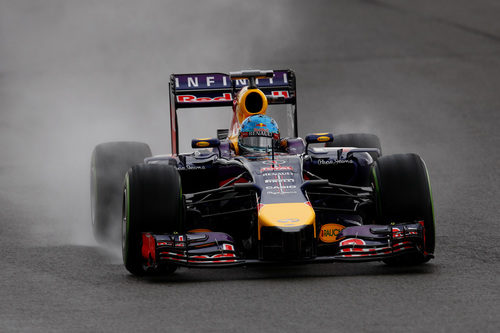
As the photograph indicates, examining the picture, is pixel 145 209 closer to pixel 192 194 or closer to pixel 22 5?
pixel 192 194

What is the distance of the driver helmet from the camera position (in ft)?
37.7

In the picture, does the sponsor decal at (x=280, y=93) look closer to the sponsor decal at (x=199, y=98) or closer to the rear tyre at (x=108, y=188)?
the sponsor decal at (x=199, y=98)

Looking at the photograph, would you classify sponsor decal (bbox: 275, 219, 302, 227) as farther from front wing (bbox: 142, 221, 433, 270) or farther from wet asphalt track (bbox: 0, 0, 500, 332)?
wet asphalt track (bbox: 0, 0, 500, 332)

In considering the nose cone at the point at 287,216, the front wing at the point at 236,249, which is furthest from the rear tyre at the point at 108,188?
the nose cone at the point at 287,216

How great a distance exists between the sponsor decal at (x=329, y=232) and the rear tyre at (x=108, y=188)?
286 cm

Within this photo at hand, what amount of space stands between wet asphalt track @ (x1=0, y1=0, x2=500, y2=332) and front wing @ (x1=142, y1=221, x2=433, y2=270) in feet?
0.59

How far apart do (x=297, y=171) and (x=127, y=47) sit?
17.8 meters

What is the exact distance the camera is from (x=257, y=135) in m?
11.5

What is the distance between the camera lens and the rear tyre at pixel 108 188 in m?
12.3

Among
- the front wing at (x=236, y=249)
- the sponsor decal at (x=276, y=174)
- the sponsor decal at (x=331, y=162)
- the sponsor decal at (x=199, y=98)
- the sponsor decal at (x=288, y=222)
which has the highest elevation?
the sponsor decal at (x=199, y=98)

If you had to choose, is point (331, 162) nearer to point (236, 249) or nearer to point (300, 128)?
point (236, 249)

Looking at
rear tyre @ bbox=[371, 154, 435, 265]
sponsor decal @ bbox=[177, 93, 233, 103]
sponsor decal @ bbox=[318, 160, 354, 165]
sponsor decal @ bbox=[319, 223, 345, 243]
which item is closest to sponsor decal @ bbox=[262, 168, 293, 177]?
sponsor decal @ bbox=[319, 223, 345, 243]

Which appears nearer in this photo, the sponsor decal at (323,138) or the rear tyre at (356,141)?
the sponsor decal at (323,138)

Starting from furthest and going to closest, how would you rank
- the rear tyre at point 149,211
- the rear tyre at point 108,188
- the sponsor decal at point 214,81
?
the sponsor decal at point 214,81 → the rear tyre at point 108,188 → the rear tyre at point 149,211
